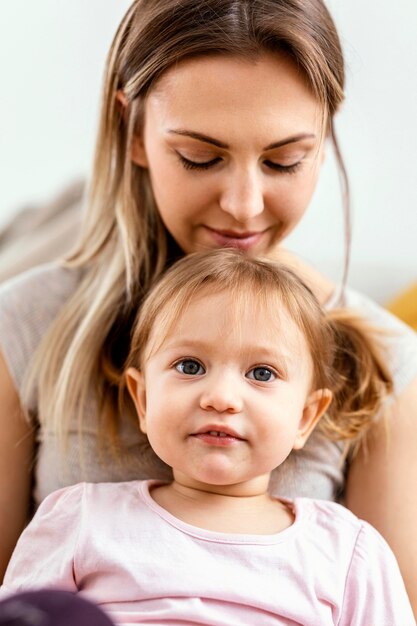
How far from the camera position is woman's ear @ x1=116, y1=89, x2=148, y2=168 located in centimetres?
149

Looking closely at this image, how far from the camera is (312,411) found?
53.4 inches

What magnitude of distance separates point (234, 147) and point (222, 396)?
1.13 ft

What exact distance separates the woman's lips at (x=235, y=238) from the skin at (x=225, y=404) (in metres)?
0.17

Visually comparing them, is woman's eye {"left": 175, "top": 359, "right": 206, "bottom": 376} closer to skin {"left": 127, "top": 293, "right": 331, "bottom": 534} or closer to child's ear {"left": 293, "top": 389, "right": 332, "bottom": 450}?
skin {"left": 127, "top": 293, "right": 331, "bottom": 534}

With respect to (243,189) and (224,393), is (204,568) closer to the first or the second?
(224,393)

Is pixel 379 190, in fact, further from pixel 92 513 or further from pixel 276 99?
pixel 92 513

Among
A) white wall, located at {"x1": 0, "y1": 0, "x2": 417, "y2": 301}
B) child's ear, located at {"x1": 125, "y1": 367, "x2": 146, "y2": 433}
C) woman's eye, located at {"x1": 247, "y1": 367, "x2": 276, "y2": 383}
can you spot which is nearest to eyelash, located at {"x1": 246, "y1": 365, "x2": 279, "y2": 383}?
woman's eye, located at {"x1": 247, "y1": 367, "x2": 276, "y2": 383}

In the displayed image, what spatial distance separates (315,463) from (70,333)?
43 cm

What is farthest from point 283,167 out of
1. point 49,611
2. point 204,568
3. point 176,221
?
point 49,611

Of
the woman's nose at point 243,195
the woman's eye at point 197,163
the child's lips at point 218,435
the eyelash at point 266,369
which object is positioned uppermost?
the woman's eye at point 197,163

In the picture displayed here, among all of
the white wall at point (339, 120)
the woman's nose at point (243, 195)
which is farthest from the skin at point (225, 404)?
the white wall at point (339, 120)

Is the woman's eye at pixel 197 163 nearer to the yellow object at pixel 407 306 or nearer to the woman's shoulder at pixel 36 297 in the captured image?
the woman's shoulder at pixel 36 297

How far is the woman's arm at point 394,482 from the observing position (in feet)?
4.65

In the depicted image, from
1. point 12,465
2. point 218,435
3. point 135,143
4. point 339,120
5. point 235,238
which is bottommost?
point 12,465
